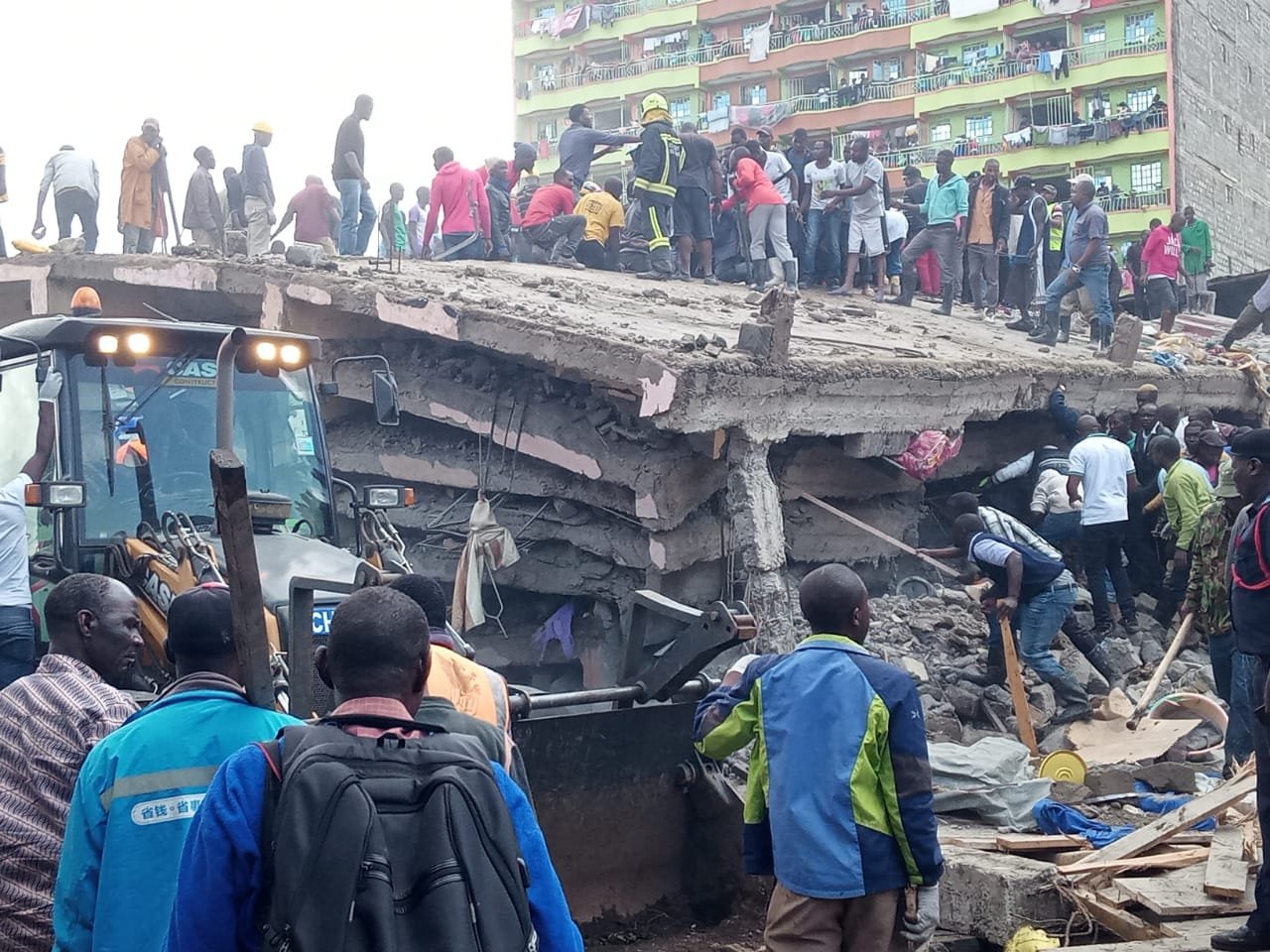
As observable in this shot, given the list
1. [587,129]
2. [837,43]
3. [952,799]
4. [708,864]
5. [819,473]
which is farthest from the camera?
[837,43]

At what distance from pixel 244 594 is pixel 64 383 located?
13.0ft

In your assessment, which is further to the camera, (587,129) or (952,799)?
(587,129)

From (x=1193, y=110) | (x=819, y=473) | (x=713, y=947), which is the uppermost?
(x=1193, y=110)

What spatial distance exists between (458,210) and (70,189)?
3807 millimetres

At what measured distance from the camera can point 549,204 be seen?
48.0 ft

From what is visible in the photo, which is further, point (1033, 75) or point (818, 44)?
point (818, 44)

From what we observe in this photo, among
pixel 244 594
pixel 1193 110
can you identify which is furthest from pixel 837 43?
pixel 244 594

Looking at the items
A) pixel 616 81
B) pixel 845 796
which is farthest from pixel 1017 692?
pixel 616 81

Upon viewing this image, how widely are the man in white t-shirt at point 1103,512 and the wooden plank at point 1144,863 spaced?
5260mm

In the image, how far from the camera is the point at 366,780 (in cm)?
210

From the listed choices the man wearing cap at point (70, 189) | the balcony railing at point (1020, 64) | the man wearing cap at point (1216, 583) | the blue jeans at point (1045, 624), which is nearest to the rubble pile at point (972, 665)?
→ the blue jeans at point (1045, 624)

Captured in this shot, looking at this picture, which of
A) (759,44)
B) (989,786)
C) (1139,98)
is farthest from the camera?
(759,44)

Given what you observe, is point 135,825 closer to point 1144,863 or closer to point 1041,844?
point 1144,863

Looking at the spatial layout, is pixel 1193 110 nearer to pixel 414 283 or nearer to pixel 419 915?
pixel 414 283
